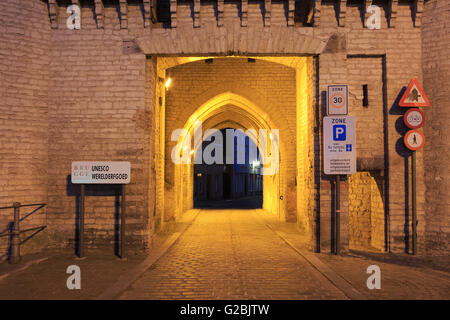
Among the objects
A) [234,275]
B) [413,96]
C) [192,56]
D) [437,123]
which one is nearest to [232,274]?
[234,275]

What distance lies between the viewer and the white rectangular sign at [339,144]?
25.6 ft

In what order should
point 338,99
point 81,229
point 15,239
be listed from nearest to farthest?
point 15,239 → point 81,229 → point 338,99

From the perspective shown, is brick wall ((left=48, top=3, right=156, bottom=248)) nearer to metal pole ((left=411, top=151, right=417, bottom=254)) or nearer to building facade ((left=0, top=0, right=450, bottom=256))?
building facade ((left=0, top=0, right=450, bottom=256))

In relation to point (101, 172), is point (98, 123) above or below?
above

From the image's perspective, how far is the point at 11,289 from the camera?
527 centimetres

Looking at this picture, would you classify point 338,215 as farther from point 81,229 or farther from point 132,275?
point 81,229

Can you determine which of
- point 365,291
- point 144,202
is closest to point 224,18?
point 144,202

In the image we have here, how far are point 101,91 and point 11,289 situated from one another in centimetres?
481

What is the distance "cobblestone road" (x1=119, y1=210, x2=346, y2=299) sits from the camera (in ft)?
16.9

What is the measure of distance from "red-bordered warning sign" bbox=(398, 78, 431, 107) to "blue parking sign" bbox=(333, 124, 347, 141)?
5.08 feet

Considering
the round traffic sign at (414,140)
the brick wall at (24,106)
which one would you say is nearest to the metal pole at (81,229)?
the brick wall at (24,106)

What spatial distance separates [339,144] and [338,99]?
1.09 meters

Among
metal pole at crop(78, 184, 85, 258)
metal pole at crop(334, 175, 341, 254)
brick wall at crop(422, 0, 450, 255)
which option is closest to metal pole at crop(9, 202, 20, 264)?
metal pole at crop(78, 184, 85, 258)

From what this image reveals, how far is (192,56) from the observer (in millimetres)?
8477
